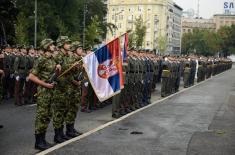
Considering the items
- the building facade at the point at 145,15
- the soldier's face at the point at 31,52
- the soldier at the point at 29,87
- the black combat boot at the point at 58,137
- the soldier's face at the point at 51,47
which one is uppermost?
the building facade at the point at 145,15

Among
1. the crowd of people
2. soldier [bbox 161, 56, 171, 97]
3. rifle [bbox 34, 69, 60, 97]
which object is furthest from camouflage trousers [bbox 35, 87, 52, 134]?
soldier [bbox 161, 56, 171, 97]

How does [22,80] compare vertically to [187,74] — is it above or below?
above

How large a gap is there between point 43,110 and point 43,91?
309 mm

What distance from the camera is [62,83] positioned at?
30.3ft

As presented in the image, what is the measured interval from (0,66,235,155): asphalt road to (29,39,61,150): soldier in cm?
28

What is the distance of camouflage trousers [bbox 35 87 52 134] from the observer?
8.53 m

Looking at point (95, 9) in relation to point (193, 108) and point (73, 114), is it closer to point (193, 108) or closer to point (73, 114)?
point (193, 108)

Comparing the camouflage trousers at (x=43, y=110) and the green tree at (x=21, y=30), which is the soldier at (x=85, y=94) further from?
the green tree at (x=21, y=30)

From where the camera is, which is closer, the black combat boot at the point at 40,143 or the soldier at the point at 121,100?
the black combat boot at the point at 40,143

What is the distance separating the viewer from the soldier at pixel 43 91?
8531 mm

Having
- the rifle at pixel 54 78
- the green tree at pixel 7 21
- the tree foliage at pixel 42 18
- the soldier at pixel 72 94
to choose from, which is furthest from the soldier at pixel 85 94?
the green tree at pixel 7 21

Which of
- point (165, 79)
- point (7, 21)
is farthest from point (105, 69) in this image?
point (7, 21)

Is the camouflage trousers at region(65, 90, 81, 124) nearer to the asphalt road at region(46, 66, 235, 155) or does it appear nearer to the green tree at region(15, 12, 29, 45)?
the asphalt road at region(46, 66, 235, 155)

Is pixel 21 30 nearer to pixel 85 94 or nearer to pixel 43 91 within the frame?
pixel 85 94
